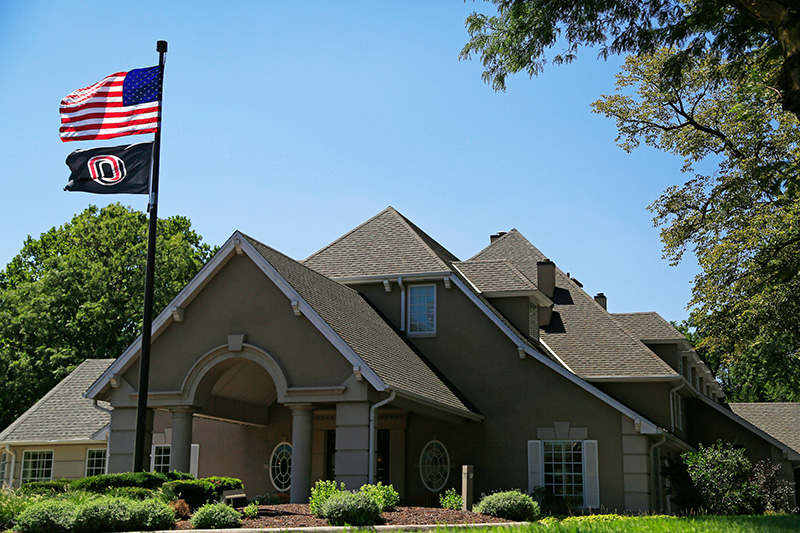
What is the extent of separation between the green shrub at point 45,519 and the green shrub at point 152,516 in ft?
3.19

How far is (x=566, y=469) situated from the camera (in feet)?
71.1

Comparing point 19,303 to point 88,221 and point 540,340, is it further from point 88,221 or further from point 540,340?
point 540,340

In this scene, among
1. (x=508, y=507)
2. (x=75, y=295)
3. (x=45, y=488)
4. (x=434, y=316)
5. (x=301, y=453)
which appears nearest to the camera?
(x=45, y=488)

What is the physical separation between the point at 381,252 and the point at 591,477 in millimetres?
9038

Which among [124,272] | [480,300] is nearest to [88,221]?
[124,272]

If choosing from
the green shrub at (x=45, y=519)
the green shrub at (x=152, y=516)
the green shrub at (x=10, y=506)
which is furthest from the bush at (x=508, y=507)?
the green shrub at (x=10, y=506)

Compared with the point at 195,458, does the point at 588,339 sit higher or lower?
higher

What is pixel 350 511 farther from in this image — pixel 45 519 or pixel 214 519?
pixel 45 519

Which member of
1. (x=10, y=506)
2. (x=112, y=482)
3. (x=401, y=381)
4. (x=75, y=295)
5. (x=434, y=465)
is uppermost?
(x=75, y=295)

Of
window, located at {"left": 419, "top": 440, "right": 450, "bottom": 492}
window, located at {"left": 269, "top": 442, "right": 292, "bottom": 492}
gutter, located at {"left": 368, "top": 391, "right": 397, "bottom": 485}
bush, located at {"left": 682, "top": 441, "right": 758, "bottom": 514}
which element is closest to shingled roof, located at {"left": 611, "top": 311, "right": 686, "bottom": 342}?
bush, located at {"left": 682, "top": 441, "right": 758, "bottom": 514}

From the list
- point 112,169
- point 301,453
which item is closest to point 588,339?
point 301,453

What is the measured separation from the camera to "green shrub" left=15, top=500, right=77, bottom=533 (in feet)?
41.7

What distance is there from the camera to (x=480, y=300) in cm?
2311

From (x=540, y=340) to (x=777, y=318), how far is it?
6.88 metres
